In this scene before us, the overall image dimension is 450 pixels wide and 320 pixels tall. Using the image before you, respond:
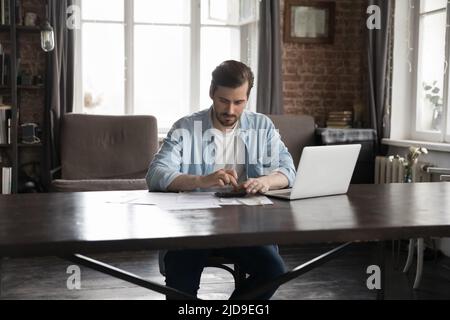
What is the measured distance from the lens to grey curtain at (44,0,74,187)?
488 centimetres

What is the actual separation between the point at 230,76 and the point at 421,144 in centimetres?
253

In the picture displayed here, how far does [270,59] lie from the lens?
5.21 meters

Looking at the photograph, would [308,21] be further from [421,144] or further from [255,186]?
[255,186]

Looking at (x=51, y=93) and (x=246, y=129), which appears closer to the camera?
(x=246, y=129)

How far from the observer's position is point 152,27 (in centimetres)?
537

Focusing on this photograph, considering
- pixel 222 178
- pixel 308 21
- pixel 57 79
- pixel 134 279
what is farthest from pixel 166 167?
pixel 308 21

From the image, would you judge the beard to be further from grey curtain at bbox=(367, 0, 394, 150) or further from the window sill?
grey curtain at bbox=(367, 0, 394, 150)

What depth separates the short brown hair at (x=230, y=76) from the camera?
7.79 feet

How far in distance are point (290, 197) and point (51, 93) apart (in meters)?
3.42

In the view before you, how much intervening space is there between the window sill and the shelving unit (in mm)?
3009

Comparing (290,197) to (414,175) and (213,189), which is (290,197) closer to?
(213,189)

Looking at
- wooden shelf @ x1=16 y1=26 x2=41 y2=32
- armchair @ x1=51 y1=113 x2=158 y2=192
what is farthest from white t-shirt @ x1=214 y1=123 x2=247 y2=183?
wooden shelf @ x1=16 y1=26 x2=41 y2=32

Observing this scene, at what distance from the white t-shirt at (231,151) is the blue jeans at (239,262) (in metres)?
0.49
